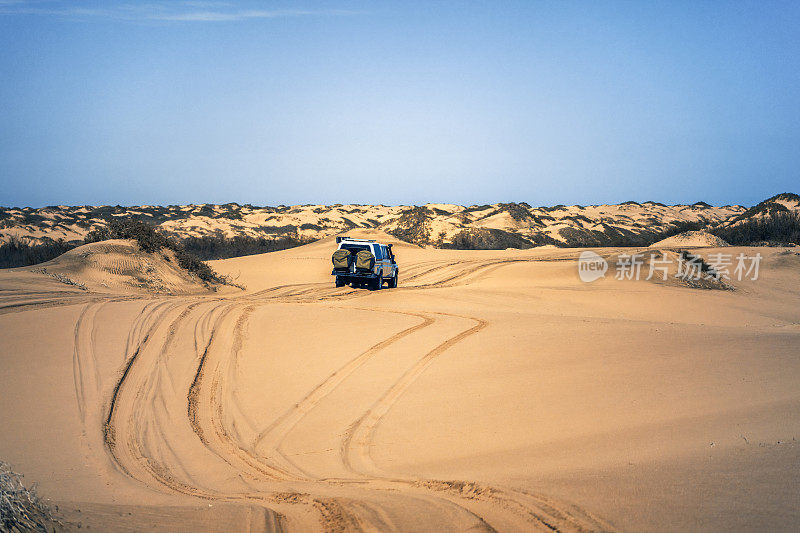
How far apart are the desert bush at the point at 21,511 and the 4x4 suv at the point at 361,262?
1364 cm

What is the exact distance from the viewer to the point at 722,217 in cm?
7750

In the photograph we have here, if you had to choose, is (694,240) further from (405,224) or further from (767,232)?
(405,224)

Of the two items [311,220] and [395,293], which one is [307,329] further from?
[311,220]

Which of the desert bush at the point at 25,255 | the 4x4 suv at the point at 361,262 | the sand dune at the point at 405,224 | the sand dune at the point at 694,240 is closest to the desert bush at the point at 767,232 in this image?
the sand dune at the point at 694,240

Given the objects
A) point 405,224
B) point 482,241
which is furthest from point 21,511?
point 405,224

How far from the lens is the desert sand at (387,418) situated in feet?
12.4

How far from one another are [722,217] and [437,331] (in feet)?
271

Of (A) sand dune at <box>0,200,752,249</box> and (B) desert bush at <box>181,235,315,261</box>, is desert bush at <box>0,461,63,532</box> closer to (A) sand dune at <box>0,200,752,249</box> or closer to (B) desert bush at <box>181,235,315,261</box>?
(B) desert bush at <box>181,235,315,261</box>

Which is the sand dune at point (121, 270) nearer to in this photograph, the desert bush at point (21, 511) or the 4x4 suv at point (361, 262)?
the 4x4 suv at point (361, 262)

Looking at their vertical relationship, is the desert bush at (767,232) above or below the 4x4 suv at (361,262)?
above

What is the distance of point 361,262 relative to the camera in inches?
663

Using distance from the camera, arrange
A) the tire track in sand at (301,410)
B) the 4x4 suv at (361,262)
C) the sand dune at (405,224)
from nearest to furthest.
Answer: the tire track in sand at (301,410) → the 4x4 suv at (361,262) → the sand dune at (405,224)

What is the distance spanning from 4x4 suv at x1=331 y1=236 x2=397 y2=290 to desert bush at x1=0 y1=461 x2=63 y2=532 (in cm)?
1364

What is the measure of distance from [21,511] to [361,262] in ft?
45.9
